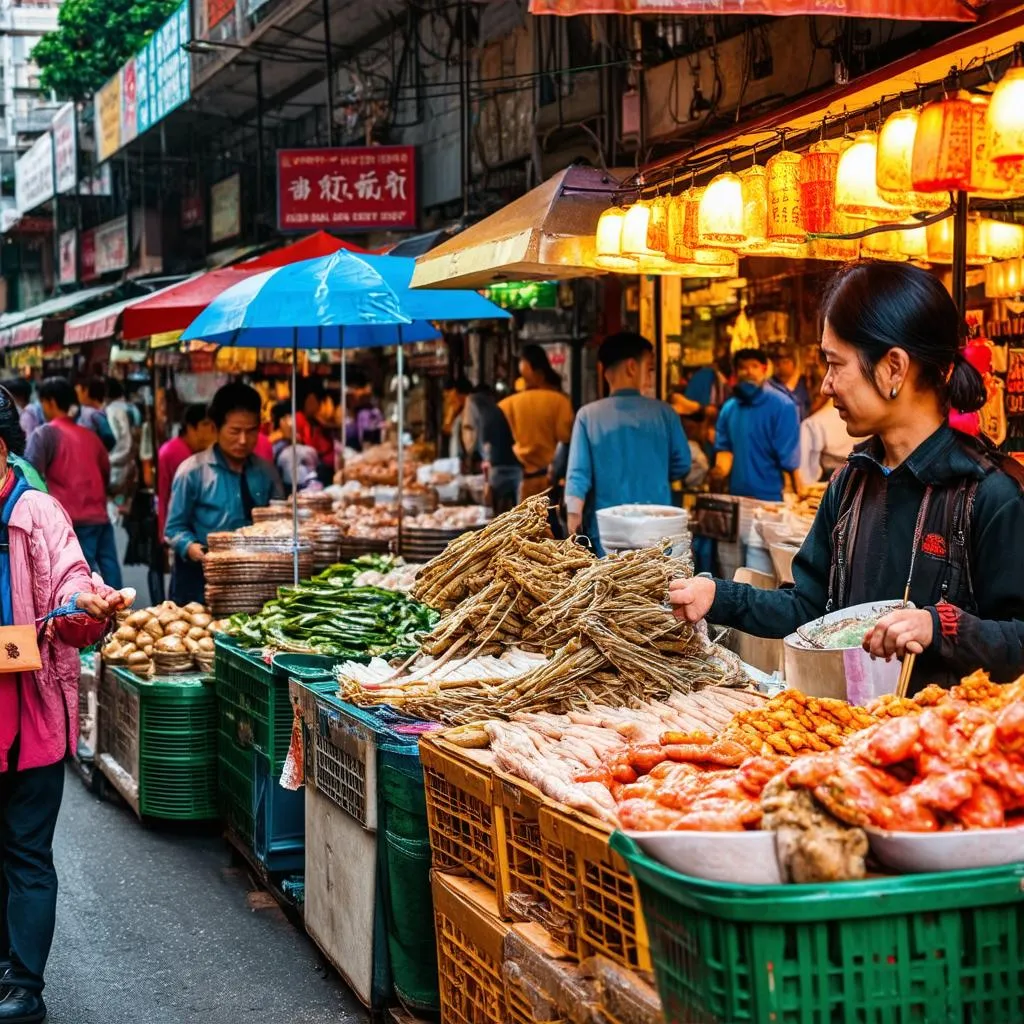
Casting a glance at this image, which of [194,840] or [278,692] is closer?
[278,692]

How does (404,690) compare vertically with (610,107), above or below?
below

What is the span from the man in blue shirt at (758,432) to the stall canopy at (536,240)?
2663 millimetres

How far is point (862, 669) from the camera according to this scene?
3.63 m

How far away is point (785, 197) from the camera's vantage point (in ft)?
22.7

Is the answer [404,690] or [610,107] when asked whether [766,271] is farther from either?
[404,690]

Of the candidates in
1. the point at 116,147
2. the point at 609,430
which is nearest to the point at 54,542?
the point at 609,430

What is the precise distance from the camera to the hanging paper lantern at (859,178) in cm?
643

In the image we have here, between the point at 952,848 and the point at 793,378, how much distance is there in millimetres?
10626

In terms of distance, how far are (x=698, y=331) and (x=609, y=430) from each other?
5.04 meters

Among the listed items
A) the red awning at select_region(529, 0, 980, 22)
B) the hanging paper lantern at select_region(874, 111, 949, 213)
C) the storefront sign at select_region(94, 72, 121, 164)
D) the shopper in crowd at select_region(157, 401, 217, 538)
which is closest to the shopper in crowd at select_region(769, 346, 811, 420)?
the shopper in crowd at select_region(157, 401, 217, 538)

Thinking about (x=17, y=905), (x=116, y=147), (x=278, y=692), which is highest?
(x=116, y=147)

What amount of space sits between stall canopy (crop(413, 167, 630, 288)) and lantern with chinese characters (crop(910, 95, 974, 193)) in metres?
2.84

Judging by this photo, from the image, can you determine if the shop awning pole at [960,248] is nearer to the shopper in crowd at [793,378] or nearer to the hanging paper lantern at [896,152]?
the hanging paper lantern at [896,152]

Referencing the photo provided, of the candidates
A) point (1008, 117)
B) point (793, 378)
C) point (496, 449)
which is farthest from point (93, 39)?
point (1008, 117)
